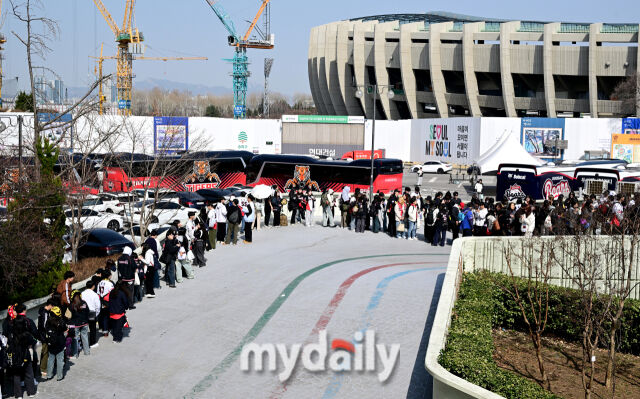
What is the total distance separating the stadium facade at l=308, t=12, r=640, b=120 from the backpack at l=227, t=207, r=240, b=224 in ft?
146

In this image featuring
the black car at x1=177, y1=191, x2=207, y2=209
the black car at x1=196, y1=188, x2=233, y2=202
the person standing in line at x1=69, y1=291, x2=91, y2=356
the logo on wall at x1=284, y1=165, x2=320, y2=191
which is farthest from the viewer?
the logo on wall at x1=284, y1=165, x2=320, y2=191

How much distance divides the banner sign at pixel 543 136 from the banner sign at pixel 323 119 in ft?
49.0

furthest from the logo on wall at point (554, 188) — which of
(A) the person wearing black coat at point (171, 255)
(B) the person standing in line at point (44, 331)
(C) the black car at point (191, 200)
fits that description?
(B) the person standing in line at point (44, 331)

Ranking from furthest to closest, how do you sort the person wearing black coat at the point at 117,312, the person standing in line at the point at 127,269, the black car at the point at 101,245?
the black car at the point at 101,245, the person standing in line at the point at 127,269, the person wearing black coat at the point at 117,312

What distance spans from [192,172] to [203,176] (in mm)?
1600

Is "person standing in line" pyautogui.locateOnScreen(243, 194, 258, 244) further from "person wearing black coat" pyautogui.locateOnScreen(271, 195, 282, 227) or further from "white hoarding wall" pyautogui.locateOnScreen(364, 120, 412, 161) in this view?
"white hoarding wall" pyautogui.locateOnScreen(364, 120, 412, 161)

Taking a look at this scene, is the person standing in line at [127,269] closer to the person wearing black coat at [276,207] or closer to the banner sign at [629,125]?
the person wearing black coat at [276,207]

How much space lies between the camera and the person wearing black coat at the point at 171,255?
1550cm

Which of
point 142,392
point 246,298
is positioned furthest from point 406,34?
point 142,392

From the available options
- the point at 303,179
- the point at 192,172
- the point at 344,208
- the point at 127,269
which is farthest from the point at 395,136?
the point at 127,269

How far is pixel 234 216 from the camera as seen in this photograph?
20.1 meters

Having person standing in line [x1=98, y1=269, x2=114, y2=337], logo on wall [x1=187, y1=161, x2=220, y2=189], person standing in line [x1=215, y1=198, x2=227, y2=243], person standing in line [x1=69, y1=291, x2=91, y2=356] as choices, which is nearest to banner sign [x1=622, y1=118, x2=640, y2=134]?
logo on wall [x1=187, y1=161, x2=220, y2=189]

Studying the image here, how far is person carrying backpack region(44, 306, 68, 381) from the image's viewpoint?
410 inches

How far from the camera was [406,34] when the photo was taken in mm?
70938
